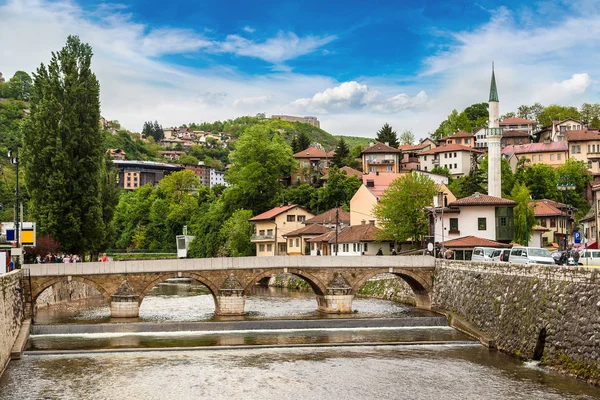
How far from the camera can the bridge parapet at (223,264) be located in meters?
49.8

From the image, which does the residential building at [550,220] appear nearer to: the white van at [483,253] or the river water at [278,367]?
the white van at [483,253]

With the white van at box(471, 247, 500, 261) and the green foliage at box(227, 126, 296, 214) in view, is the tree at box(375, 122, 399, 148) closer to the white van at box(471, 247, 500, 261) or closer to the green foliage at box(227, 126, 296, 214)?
the green foliage at box(227, 126, 296, 214)

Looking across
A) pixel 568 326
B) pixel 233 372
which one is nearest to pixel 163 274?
pixel 233 372

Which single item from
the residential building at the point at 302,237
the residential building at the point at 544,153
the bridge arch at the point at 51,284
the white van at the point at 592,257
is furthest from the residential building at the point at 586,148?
the bridge arch at the point at 51,284

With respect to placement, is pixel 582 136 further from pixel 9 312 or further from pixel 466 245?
pixel 9 312

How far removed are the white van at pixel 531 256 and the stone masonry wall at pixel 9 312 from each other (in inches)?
1113

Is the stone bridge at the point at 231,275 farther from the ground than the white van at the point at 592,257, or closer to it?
closer to it

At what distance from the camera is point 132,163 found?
645ft

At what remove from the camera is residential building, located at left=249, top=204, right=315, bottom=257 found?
300 ft

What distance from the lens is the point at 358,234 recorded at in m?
75.4

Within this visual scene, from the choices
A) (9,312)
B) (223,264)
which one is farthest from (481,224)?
(9,312)

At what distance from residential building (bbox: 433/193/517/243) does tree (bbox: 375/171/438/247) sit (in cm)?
527

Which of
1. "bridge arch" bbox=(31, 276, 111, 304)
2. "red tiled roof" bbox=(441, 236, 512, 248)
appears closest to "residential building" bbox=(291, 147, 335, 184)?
"red tiled roof" bbox=(441, 236, 512, 248)

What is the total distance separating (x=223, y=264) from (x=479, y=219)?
22736 mm
